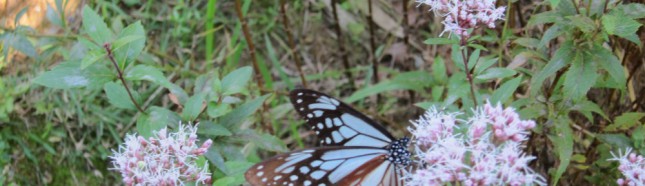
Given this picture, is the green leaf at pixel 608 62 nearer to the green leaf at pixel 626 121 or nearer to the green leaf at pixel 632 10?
the green leaf at pixel 632 10

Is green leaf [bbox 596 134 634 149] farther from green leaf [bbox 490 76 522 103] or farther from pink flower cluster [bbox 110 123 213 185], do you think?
pink flower cluster [bbox 110 123 213 185]

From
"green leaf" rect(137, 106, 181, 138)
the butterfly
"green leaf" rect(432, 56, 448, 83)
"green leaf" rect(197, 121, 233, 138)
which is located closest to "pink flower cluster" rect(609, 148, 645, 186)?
the butterfly

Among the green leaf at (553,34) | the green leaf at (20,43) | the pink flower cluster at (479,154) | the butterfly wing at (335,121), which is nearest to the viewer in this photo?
the pink flower cluster at (479,154)

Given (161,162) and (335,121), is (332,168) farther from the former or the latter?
(161,162)

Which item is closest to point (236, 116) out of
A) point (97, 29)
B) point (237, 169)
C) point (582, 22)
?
point (237, 169)

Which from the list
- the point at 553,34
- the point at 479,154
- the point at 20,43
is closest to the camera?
the point at 479,154

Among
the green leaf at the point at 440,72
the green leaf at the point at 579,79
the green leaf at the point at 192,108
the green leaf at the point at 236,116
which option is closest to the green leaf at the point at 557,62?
the green leaf at the point at 579,79
